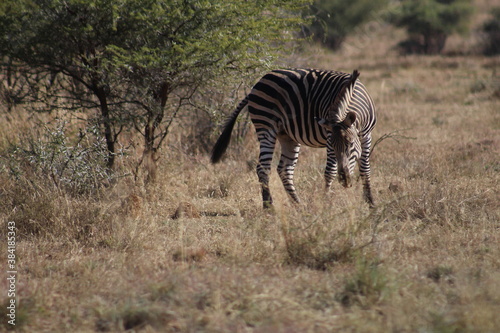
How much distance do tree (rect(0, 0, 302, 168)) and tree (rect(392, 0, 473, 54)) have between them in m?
22.8

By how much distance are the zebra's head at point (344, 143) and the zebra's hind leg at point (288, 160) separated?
1.15 meters

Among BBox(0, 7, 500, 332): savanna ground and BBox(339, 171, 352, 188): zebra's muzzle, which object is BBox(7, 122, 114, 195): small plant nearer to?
BBox(0, 7, 500, 332): savanna ground

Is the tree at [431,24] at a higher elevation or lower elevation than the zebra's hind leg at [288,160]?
higher

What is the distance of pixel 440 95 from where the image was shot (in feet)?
45.4

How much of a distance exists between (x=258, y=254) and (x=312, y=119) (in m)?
2.29

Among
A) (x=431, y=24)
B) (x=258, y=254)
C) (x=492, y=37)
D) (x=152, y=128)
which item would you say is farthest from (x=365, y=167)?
(x=431, y=24)

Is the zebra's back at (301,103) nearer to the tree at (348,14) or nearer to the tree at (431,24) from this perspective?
the tree at (431,24)

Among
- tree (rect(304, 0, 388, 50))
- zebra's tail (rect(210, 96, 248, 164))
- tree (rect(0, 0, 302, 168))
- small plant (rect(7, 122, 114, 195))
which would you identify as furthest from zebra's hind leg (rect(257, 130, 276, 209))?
tree (rect(304, 0, 388, 50))

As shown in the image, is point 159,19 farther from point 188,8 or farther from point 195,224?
point 195,224

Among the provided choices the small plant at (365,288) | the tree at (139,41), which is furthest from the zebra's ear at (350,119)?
the small plant at (365,288)

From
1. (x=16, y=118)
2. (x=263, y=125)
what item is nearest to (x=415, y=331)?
(x=263, y=125)

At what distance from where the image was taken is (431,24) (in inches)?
1099

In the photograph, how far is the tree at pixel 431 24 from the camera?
28.1 meters

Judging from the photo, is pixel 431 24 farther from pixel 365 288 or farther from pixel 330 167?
pixel 365 288
